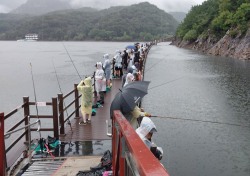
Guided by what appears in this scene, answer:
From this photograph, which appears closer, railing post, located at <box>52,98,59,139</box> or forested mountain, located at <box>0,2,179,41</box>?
railing post, located at <box>52,98,59,139</box>

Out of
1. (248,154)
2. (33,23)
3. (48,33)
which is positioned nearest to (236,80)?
(248,154)

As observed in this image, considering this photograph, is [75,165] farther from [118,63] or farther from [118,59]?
[118,63]

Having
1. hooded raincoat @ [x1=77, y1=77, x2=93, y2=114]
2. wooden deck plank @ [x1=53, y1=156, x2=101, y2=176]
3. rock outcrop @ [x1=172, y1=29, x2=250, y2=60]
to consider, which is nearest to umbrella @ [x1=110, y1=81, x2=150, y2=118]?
wooden deck plank @ [x1=53, y1=156, x2=101, y2=176]

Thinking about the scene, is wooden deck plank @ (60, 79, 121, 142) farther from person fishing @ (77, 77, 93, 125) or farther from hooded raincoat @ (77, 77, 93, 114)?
hooded raincoat @ (77, 77, 93, 114)

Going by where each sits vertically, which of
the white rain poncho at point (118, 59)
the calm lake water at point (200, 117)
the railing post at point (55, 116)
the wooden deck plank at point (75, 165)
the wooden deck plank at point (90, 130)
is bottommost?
the calm lake water at point (200, 117)

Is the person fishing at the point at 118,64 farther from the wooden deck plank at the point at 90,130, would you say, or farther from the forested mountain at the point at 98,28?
the forested mountain at the point at 98,28

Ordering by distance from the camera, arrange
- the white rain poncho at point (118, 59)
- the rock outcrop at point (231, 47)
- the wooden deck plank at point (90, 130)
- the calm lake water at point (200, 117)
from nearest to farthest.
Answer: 1. the wooden deck plank at point (90, 130)
2. the calm lake water at point (200, 117)
3. the white rain poncho at point (118, 59)
4. the rock outcrop at point (231, 47)

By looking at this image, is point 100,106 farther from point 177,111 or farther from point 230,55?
point 230,55

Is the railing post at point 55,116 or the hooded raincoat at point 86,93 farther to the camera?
the hooded raincoat at point 86,93

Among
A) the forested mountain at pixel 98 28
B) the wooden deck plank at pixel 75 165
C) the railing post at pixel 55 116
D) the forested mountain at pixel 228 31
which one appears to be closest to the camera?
the wooden deck plank at pixel 75 165

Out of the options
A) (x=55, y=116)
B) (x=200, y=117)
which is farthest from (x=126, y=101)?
(x=200, y=117)

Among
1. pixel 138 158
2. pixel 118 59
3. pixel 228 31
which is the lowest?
pixel 118 59

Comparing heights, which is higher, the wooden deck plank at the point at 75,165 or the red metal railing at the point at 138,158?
the red metal railing at the point at 138,158

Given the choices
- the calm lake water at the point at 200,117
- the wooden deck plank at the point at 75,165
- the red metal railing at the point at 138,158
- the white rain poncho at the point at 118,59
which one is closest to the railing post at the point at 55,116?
the wooden deck plank at the point at 75,165
